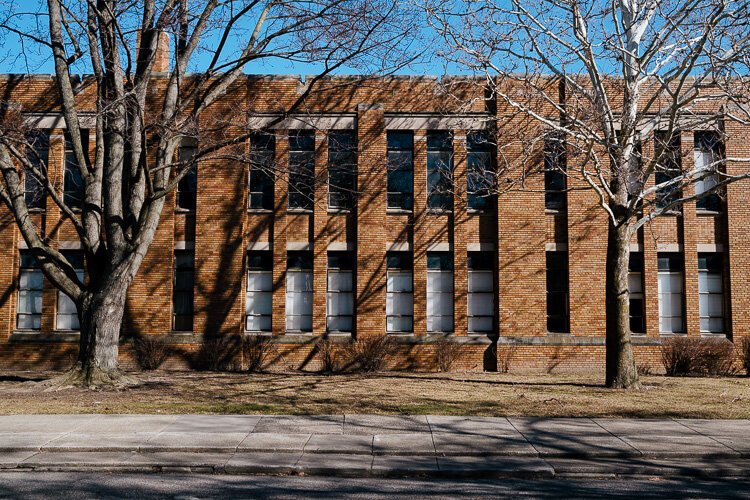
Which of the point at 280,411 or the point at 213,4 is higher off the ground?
the point at 213,4

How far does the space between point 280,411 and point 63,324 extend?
1241 centimetres

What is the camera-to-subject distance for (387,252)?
2298cm

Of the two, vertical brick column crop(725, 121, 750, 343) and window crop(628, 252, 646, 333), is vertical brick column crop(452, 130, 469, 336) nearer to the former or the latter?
window crop(628, 252, 646, 333)

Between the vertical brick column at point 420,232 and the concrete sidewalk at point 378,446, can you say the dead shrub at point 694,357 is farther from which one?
the concrete sidewalk at point 378,446

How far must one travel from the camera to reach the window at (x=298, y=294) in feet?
75.5

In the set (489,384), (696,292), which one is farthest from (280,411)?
(696,292)

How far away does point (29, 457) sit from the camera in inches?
404

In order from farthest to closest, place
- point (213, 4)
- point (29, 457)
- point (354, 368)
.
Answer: point (354, 368) → point (213, 4) → point (29, 457)

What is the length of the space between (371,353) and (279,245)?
4.54m

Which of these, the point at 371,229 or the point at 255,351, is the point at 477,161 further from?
the point at 255,351

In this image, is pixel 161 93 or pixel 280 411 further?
pixel 161 93

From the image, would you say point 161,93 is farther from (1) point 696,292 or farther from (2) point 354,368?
(1) point 696,292

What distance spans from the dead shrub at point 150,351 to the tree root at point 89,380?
499cm

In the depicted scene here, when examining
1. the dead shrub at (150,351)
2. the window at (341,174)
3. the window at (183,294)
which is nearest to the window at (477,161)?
the window at (341,174)
